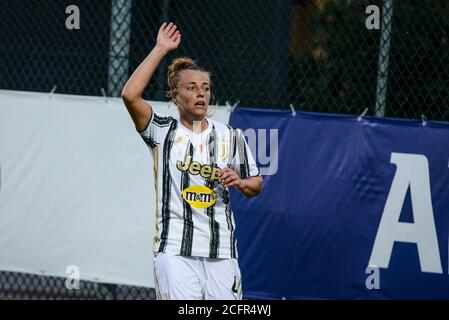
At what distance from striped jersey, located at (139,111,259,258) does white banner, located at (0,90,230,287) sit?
174cm

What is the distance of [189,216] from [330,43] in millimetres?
2756

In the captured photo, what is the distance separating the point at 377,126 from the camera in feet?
25.8

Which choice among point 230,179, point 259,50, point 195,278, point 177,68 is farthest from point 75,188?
point 230,179

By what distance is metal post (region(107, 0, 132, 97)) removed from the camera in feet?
27.9

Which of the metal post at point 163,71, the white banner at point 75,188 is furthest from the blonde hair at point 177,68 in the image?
the metal post at point 163,71

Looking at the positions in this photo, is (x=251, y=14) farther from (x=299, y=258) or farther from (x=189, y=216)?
(x=189, y=216)

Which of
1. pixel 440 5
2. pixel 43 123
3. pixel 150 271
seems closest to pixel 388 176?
pixel 440 5

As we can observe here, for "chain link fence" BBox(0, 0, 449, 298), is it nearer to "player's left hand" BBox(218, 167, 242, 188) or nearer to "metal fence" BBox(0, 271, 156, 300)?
"metal fence" BBox(0, 271, 156, 300)

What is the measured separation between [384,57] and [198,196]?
2.33 meters

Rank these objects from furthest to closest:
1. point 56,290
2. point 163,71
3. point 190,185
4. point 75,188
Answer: point 56,290 < point 163,71 < point 75,188 < point 190,185

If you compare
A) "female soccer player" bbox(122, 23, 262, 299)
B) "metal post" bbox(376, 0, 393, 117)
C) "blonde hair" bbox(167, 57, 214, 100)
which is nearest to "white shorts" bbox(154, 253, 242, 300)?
"female soccer player" bbox(122, 23, 262, 299)

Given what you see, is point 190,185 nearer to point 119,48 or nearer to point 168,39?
point 168,39

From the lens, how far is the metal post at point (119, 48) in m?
8.50

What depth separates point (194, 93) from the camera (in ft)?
21.2
